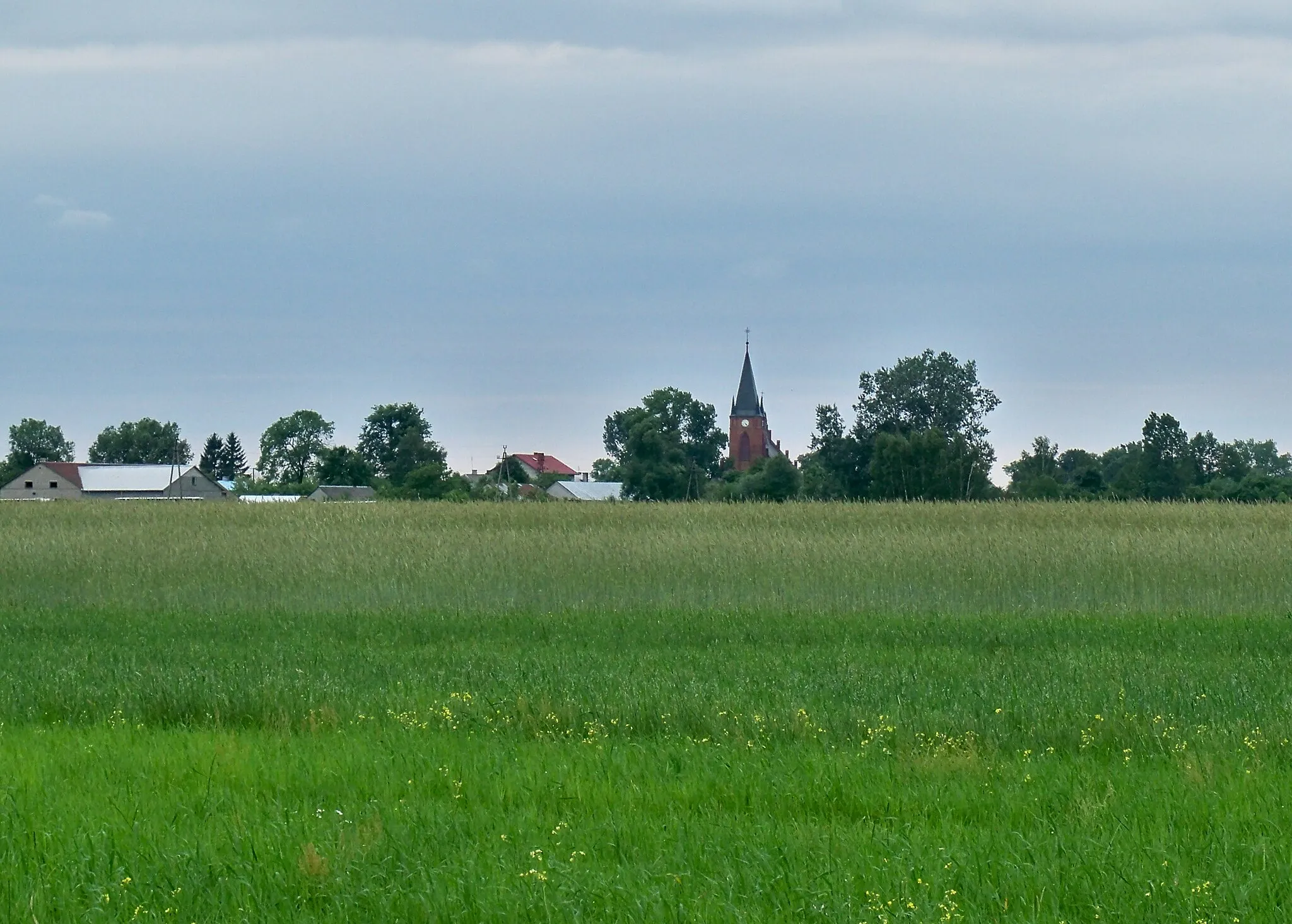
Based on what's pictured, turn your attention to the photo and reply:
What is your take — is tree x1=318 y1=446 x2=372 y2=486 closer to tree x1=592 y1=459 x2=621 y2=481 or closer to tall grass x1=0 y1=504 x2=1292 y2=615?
tree x1=592 y1=459 x2=621 y2=481

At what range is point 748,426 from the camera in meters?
160

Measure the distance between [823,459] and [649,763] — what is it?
3044 inches

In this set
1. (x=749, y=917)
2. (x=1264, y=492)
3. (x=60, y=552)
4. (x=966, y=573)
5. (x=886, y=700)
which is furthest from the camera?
(x=1264, y=492)

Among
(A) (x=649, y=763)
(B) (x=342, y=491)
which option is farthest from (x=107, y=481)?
(A) (x=649, y=763)

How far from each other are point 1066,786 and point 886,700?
2962mm

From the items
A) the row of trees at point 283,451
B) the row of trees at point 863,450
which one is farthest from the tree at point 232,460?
the row of trees at point 863,450

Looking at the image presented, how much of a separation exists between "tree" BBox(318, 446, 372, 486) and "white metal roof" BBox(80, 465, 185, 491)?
15.3 metres

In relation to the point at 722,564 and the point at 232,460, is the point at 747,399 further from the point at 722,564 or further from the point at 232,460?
the point at 722,564

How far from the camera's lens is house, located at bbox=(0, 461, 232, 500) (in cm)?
11194

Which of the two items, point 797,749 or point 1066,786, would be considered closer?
point 1066,786

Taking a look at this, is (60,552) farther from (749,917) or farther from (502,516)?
(749,917)

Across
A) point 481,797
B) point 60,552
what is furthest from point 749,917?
point 60,552

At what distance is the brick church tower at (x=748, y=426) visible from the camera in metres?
158

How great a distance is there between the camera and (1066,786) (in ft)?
22.9
